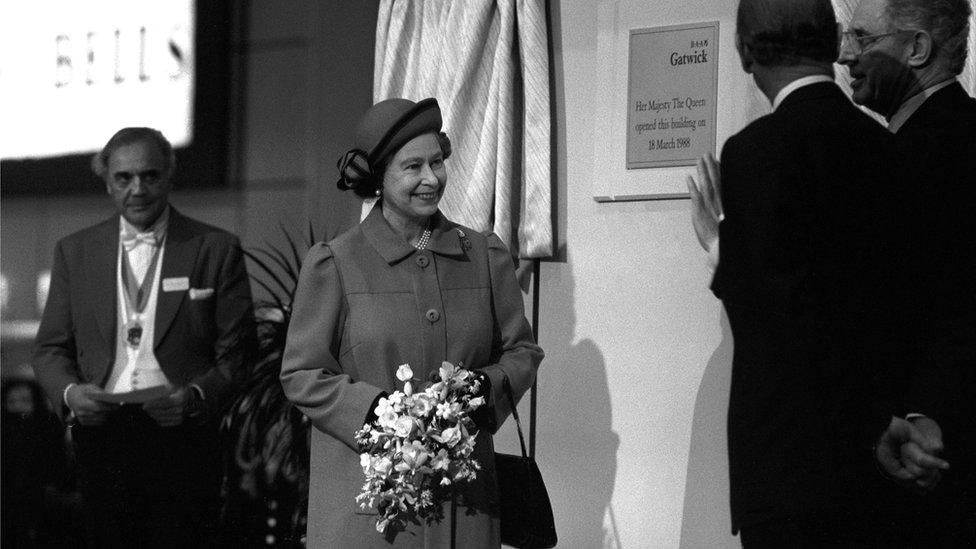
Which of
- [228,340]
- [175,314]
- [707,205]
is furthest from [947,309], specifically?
[175,314]

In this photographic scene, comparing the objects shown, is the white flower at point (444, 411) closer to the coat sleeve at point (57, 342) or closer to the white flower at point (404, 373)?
the white flower at point (404, 373)

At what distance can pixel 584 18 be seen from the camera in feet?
12.9

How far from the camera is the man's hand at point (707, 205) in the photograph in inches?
117

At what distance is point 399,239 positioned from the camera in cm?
324

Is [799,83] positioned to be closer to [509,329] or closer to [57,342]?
[509,329]

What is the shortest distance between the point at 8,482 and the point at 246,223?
4.16 ft

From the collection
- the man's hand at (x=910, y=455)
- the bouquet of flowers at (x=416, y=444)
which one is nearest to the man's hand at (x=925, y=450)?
the man's hand at (x=910, y=455)

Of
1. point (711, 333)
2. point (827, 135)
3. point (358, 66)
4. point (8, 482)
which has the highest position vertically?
point (358, 66)

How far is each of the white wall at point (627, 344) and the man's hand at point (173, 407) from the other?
1126mm

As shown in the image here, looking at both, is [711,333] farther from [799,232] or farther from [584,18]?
[799,232]

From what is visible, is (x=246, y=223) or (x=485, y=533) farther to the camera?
(x=246, y=223)

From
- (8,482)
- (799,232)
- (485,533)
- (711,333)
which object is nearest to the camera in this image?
(799,232)

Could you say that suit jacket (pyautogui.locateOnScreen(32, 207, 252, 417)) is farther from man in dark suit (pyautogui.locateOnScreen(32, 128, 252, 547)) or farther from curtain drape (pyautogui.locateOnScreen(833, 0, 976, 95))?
curtain drape (pyautogui.locateOnScreen(833, 0, 976, 95))

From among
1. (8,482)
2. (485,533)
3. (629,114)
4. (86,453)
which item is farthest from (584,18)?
(8,482)
